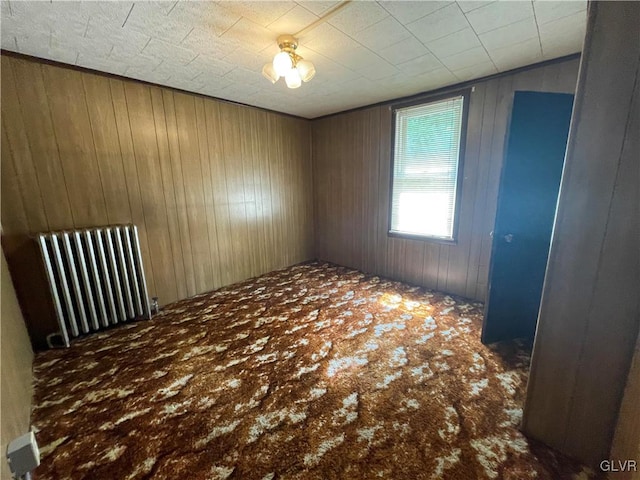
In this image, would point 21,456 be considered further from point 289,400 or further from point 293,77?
point 293,77

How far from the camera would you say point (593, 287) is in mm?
1127

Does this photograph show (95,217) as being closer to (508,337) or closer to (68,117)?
(68,117)

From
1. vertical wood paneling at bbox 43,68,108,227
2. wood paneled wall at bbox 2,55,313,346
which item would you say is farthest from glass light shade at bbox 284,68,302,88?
vertical wood paneling at bbox 43,68,108,227

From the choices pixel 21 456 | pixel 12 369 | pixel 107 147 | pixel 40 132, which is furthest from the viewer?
pixel 107 147

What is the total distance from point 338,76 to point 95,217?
2689mm

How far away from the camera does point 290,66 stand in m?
1.75

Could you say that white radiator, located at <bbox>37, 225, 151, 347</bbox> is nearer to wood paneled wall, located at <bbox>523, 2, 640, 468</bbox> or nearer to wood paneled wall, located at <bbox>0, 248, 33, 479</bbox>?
wood paneled wall, located at <bbox>0, 248, 33, 479</bbox>

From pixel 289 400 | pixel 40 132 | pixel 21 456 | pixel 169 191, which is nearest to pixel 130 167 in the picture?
pixel 169 191

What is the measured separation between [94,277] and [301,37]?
262cm

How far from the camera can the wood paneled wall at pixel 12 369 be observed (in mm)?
1147

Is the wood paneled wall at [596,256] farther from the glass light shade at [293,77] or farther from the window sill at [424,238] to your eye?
the window sill at [424,238]

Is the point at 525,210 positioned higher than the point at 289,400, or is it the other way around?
the point at 525,210

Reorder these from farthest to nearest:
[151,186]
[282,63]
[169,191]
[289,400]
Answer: [169,191] < [151,186] < [282,63] < [289,400]

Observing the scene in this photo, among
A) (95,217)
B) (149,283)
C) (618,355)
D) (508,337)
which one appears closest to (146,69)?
(95,217)
